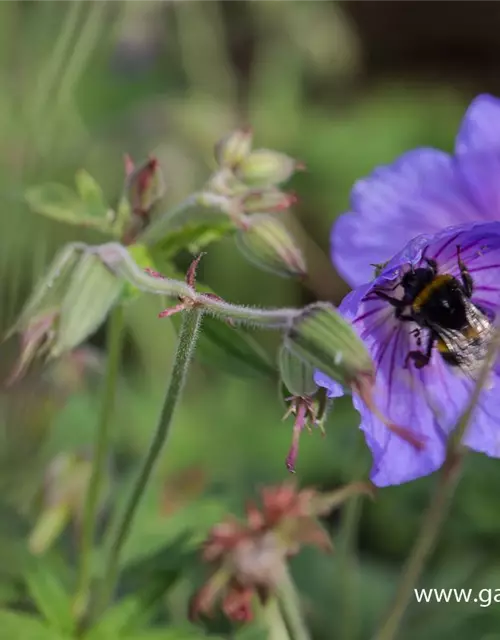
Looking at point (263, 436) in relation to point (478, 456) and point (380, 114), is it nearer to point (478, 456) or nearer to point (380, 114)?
point (478, 456)

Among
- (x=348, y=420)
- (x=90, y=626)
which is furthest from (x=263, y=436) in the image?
(x=90, y=626)


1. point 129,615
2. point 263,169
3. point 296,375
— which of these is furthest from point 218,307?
point 129,615

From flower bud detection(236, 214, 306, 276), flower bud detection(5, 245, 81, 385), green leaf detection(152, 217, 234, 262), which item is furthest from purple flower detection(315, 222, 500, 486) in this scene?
flower bud detection(5, 245, 81, 385)

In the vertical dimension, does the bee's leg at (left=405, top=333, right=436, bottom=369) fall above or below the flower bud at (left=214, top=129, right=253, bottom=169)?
below

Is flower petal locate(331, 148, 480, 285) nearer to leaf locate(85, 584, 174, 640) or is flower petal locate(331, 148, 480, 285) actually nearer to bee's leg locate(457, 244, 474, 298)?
bee's leg locate(457, 244, 474, 298)

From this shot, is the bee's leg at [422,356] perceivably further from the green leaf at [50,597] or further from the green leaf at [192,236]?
the green leaf at [50,597]

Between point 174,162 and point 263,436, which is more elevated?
point 174,162

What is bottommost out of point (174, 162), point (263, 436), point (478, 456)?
point (263, 436)

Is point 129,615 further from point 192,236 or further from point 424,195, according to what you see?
point 424,195

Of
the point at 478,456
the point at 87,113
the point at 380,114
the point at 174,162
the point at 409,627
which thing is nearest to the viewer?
the point at 409,627
